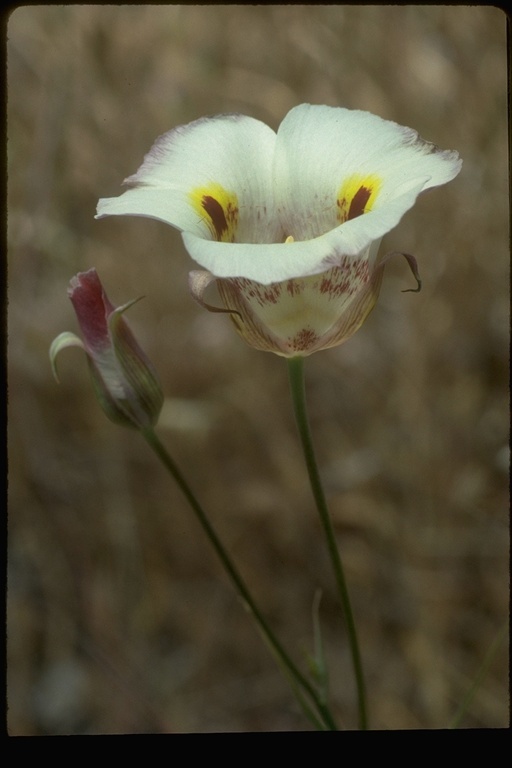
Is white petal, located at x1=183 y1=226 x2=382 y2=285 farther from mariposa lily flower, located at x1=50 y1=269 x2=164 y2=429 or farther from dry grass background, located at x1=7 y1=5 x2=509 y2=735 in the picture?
dry grass background, located at x1=7 y1=5 x2=509 y2=735

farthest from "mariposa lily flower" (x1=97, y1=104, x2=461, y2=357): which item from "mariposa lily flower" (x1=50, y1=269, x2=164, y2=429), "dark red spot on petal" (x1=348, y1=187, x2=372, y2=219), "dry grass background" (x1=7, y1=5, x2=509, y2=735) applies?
"dry grass background" (x1=7, y1=5, x2=509, y2=735)

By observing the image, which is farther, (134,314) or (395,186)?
(134,314)

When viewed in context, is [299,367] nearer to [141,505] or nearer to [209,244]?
[209,244]

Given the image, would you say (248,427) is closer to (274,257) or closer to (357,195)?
(357,195)

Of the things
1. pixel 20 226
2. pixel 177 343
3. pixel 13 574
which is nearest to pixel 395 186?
pixel 20 226

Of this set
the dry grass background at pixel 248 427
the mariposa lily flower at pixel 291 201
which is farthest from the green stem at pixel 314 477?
the dry grass background at pixel 248 427

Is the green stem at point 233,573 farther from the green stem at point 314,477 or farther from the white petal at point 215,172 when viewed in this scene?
the white petal at point 215,172
